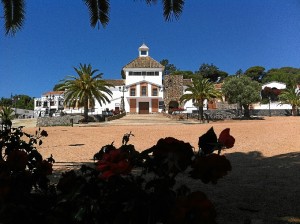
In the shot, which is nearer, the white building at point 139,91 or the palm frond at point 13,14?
the palm frond at point 13,14

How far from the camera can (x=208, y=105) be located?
59406 millimetres

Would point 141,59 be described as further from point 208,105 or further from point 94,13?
point 94,13

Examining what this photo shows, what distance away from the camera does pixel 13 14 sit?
774 centimetres

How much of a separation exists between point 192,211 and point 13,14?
7.36 metres

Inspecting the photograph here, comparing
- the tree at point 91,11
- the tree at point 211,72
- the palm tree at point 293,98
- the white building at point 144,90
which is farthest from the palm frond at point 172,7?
the tree at point 211,72

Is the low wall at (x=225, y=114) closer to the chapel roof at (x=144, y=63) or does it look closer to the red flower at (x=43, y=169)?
the chapel roof at (x=144, y=63)

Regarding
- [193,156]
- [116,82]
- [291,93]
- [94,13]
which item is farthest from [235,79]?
[193,156]

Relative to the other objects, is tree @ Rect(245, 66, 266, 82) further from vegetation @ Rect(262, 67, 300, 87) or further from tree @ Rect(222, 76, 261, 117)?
tree @ Rect(222, 76, 261, 117)

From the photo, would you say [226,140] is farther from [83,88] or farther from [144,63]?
[144,63]

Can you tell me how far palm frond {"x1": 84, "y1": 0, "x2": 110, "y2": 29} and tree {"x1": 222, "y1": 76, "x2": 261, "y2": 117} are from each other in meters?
34.5

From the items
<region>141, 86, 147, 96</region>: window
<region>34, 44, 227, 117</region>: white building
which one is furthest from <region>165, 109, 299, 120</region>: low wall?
<region>141, 86, 147, 96</region>: window

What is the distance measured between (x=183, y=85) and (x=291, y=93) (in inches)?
720

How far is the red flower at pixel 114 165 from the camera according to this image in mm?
1786

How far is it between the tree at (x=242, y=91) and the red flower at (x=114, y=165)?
40030 millimetres
